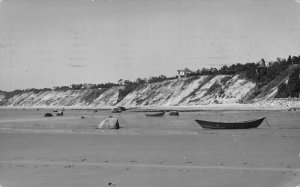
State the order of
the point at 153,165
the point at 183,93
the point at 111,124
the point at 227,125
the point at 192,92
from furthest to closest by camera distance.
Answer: the point at 183,93, the point at 192,92, the point at 111,124, the point at 227,125, the point at 153,165

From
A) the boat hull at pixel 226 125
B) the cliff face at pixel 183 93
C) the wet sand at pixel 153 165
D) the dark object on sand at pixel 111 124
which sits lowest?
the cliff face at pixel 183 93

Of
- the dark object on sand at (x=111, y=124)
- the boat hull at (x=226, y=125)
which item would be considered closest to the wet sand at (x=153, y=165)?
the boat hull at (x=226, y=125)

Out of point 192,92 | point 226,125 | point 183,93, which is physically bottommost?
point 183,93

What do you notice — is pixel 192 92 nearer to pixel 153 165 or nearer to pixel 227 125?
pixel 227 125

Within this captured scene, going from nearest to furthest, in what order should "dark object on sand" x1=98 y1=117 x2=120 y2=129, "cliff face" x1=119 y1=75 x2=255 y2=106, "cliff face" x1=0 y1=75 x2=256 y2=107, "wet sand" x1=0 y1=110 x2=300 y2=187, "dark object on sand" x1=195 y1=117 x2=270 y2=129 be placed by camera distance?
"wet sand" x1=0 y1=110 x2=300 y2=187, "dark object on sand" x1=195 y1=117 x2=270 y2=129, "dark object on sand" x1=98 y1=117 x2=120 y2=129, "cliff face" x1=119 y1=75 x2=255 y2=106, "cliff face" x1=0 y1=75 x2=256 y2=107

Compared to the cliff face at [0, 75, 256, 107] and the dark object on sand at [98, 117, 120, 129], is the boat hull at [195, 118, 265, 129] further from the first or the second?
the cliff face at [0, 75, 256, 107]

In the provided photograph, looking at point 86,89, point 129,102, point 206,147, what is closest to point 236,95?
point 129,102

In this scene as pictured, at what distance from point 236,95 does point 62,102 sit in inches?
4617

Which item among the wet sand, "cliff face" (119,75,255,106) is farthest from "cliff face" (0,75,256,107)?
the wet sand

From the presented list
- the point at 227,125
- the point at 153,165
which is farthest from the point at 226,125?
the point at 153,165

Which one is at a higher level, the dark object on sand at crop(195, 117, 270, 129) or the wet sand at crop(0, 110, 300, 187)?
the wet sand at crop(0, 110, 300, 187)

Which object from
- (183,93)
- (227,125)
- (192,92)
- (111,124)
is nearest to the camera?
(227,125)

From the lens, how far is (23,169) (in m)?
11.8

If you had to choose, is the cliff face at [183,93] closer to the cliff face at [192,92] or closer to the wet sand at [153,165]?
the cliff face at [192,92]
